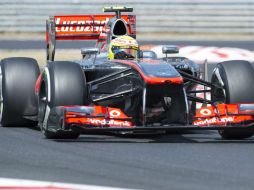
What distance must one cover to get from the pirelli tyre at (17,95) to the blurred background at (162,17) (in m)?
16.1

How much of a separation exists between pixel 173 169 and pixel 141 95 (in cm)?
237

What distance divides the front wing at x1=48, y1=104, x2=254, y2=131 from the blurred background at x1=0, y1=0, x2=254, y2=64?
17.5 meters

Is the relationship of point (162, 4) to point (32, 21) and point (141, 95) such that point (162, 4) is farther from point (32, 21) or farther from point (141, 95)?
point (141, 95)

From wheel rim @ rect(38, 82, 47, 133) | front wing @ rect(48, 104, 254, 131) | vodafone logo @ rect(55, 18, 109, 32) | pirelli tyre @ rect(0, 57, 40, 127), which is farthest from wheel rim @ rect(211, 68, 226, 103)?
vodafone logo @ rect(55, 18, 109, 32)

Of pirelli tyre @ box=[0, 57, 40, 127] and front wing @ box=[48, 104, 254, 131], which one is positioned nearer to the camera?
front wing @ box=[48, 104, 254, 131]

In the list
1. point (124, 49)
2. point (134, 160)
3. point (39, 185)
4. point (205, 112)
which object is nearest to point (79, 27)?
point (124, 49)

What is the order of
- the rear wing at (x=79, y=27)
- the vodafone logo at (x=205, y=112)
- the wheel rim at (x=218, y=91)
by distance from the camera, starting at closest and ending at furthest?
the vodafone logo at (x=205, y=112), the wheel rim at (x=218, y=91), the rear wing at (x=79, y=27)

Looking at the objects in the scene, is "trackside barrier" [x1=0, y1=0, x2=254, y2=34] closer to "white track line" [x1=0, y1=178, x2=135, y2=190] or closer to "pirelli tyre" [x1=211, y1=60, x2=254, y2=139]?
"pirelli tyre" [x1=211, y1=60, x2=254, y2=139]

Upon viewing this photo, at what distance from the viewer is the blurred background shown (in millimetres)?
27781

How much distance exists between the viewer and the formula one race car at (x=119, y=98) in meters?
9.84

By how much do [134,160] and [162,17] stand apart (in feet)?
65.7

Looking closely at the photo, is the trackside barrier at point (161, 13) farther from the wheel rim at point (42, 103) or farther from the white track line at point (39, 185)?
the white track line at point (39, 185)

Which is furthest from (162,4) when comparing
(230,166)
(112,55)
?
(230,166)

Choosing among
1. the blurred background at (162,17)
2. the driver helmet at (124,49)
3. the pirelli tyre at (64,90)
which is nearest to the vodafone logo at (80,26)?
the driver helmet at (124,49)
